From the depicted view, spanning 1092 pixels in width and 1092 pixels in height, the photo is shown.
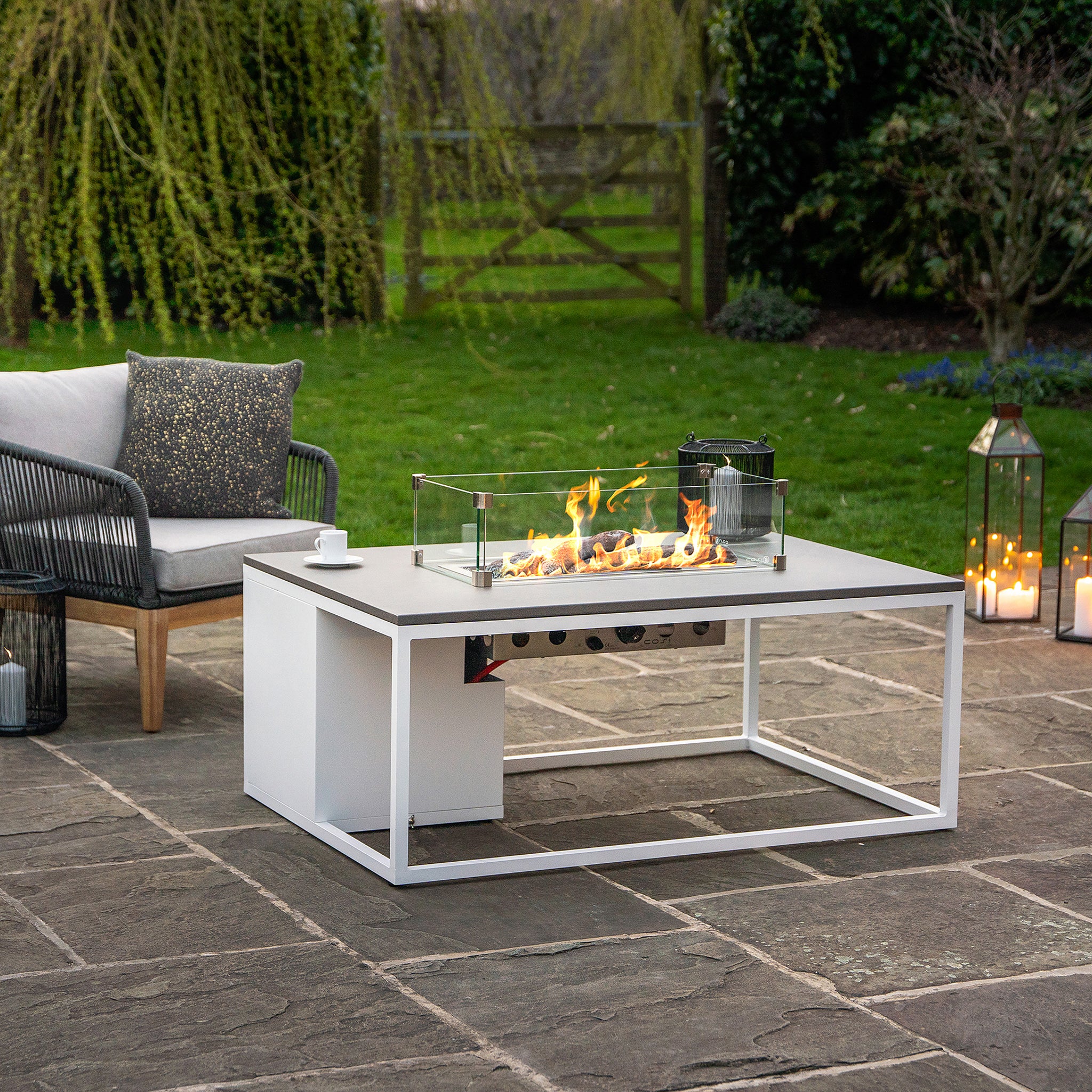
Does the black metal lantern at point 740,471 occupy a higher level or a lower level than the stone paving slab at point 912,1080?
higher

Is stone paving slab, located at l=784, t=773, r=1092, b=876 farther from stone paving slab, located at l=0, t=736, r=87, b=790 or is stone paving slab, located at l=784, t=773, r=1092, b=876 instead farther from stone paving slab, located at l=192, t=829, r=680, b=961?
stone paving slab, located at l=0, t=736, r=87, b=790

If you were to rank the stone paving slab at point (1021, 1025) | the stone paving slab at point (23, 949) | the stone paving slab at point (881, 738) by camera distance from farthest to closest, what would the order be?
the stone paving slab at point (881, 738), the stone paving slab at point (23, 949), the stone paving slab at point (1021, 1025)

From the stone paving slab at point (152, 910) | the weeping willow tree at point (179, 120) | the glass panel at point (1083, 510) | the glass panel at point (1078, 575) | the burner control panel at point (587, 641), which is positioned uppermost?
the weeping willow tree at point (179, 120)

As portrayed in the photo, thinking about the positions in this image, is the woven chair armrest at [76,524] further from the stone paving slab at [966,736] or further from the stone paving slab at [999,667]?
the stone paving slab at [999,667]

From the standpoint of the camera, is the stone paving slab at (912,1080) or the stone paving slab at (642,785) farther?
the stone paving slab at (642,785)

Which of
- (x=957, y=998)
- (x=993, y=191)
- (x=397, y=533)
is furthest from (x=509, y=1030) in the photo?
(x=993, y=191)

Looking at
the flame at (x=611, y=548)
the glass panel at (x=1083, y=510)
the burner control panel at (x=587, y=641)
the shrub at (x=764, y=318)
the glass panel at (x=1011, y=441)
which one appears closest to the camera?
the burner control panel at (x=587, y=641)

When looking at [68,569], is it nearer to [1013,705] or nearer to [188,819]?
[188,819]

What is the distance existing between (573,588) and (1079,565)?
259cm

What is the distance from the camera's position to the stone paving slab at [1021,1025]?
242cm

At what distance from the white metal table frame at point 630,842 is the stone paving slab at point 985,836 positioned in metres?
0.04

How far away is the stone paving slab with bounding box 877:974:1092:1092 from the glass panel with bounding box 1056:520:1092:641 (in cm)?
266

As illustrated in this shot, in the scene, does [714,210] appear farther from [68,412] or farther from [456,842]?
[456,842]

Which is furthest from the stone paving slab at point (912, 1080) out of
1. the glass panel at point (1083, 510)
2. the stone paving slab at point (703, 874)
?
the glass panel at point (1083, 510)
